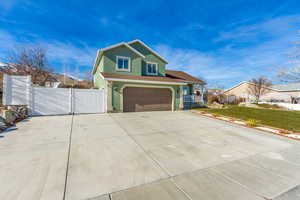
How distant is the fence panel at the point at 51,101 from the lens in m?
8.04

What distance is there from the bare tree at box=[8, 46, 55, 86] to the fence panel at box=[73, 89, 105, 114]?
833cm

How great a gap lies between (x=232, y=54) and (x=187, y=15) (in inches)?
380

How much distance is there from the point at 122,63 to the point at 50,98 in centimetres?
639

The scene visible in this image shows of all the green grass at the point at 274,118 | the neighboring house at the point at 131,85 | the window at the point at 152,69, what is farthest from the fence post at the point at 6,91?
the green grass at the point at 274,118

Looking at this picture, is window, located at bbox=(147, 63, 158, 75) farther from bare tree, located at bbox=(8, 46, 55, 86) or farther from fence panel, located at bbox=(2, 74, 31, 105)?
bare tree, located at bbox=(8, 46, 55, 86)

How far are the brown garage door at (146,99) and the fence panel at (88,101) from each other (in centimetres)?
189

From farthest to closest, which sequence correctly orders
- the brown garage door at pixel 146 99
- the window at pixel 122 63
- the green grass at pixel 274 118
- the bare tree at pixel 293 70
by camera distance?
the window at pixel 122 63 → the brown garage door at pixel 146 99 → the green grass at pixel 274 118 → the bare tree at pixel 293 70

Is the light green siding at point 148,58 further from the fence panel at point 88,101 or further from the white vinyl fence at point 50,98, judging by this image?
the white vinyl fence at point 50,98

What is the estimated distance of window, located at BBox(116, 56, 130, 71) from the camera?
11549mm

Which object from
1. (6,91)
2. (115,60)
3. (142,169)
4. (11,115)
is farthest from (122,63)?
(142,169)

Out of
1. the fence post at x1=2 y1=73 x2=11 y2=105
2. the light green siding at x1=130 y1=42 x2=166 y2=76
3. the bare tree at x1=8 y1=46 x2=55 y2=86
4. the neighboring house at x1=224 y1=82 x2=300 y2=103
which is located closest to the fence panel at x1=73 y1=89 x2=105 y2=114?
the fence post at x1=2 y1=73 x2=11 y2=105

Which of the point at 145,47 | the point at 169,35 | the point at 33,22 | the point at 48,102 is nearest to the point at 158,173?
the point at 48,102

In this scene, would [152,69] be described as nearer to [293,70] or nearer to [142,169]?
[293,70]

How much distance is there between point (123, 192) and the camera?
2.03 m
